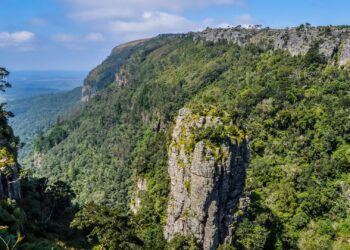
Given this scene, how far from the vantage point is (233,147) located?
46.4 metres

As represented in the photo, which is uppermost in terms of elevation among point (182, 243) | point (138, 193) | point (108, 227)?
point (108, 227)

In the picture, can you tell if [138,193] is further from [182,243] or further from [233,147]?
[233,147]

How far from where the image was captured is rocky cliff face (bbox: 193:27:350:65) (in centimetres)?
10007

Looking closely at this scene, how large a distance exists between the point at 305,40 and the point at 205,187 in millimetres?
85781

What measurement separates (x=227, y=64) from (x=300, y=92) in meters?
49.4

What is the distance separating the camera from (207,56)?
162 meters

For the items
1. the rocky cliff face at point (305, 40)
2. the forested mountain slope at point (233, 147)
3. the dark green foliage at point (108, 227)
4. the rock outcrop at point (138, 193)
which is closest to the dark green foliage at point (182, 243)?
the forested mountain slope at point (233, 147)

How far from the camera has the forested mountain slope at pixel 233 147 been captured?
46.6 metres

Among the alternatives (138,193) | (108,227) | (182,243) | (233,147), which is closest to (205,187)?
(233,147)

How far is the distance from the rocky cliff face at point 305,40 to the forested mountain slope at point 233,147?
1.33ft

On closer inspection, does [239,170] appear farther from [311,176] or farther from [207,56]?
[207,56]

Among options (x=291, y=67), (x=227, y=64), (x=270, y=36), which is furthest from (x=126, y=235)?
(x=270, y=36)

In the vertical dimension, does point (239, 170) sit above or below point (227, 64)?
below

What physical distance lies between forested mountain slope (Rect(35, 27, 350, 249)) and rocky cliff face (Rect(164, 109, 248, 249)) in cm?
13
